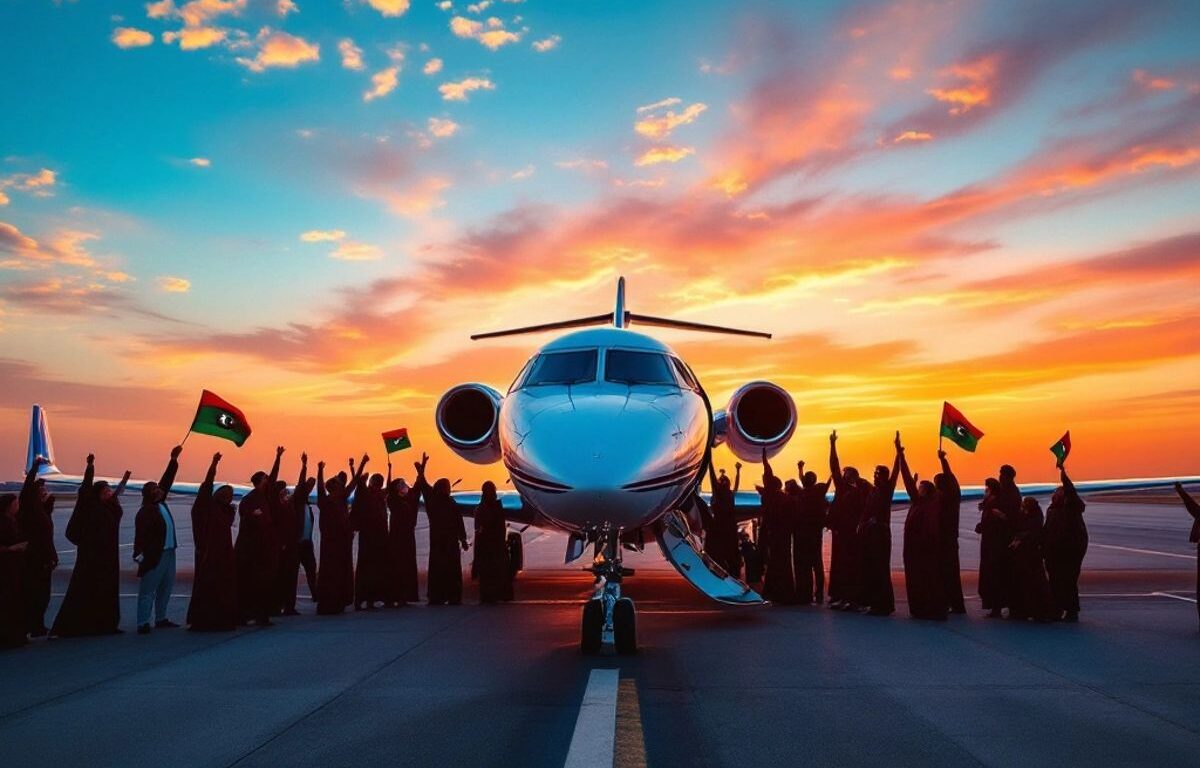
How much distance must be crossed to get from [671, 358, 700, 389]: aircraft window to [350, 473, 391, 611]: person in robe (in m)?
4.97

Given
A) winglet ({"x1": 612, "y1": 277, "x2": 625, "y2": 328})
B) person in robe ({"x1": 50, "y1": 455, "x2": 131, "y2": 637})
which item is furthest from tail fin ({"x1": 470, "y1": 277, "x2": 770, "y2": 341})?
person in robe ({"x1": 50, "y1": 455, "x2": 131, "y2": 637})

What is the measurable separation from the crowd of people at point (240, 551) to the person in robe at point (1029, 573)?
7.04 m

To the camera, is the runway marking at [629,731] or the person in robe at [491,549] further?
the person in robe at [491,549]

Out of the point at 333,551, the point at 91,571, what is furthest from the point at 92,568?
the point at 333,551

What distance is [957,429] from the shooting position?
13602mm

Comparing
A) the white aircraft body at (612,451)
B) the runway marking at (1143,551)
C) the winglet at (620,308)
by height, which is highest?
the winglet at (620,308)

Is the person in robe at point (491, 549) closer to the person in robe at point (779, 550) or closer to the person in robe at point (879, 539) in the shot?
the person in robe at point (779, 550)

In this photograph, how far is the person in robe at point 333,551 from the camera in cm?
1186

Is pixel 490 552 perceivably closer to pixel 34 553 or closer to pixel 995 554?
pixel 34 553

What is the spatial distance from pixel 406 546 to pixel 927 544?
727 cm

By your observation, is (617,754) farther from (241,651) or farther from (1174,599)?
(1174,599)

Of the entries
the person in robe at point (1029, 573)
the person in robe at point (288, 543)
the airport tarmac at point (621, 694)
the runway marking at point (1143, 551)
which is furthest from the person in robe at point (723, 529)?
the runway marking at point (1143, 551)

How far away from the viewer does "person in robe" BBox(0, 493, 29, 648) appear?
29.8 feet

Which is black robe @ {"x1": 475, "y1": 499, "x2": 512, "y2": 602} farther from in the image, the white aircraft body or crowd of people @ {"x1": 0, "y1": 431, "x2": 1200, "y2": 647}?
the white aircraft body
